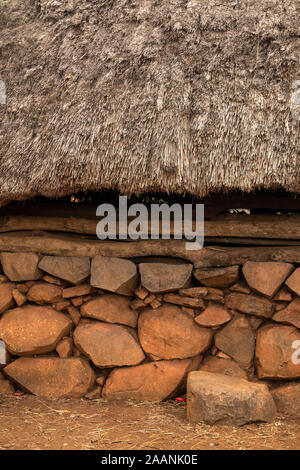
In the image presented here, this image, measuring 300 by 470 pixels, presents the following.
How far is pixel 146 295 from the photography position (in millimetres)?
3316

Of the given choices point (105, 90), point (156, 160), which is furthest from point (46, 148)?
point (156, 160)

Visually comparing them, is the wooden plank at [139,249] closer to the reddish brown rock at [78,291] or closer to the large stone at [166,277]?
the large stone at [166,277]

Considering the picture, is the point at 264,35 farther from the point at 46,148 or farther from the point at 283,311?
Result: the point at 283,311

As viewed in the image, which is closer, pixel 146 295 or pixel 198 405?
pixel 198 405

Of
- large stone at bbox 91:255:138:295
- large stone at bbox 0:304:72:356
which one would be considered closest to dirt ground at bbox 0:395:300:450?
large stone at bbox 0:304:72:356

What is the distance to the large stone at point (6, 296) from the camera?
11.3 ft

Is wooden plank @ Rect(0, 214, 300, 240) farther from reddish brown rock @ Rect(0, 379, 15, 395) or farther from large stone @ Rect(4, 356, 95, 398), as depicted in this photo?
reddish brown rock @ Rect(0, 379, 15, 395)

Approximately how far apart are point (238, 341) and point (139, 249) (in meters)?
0.98

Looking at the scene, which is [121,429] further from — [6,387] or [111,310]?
[6,387]

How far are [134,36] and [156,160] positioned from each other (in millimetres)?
1303

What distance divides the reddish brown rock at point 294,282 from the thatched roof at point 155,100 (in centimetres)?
59

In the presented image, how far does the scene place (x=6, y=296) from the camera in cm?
346

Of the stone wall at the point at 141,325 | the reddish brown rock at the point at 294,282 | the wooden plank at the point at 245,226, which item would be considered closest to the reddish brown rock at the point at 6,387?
the stone wall at the point at 141,325
